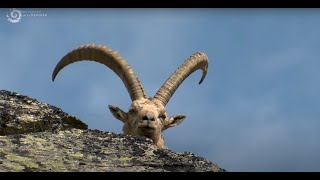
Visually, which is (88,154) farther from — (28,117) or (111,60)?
(111,60)

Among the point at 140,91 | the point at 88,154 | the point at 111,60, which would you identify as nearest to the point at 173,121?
the point at 140,91

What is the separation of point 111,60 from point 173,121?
2505 mm

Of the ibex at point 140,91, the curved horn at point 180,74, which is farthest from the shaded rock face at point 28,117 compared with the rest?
the curved horn at point 180,74

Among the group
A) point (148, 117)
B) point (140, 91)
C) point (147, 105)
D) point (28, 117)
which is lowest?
point (28, 117)

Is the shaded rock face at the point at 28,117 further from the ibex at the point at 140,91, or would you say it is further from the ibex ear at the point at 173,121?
the ibex ear at the point at 173,121

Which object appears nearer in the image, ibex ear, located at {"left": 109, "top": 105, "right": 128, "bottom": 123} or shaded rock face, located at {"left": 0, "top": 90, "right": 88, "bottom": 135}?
shaded rock face, located at {"left": 0, "top": 90, "right": 88, "bottom": 135}

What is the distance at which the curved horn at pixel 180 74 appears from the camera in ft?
44.7

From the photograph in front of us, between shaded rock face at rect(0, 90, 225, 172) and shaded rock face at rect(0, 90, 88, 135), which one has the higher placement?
shaded rock face at rect(0, 90, 88, 135)

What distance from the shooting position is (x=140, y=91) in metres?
13.4

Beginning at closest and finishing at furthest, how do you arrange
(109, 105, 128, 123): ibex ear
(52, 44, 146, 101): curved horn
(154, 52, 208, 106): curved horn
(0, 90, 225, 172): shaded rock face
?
(0, 90, 225, 172): shaded rock face
(109, 105, 128, 123): ibex ear
(52, 44, 146, 101): curved horn
(154, 52, 208, 106): curved horn

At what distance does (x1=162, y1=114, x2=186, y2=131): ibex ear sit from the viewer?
13.3m

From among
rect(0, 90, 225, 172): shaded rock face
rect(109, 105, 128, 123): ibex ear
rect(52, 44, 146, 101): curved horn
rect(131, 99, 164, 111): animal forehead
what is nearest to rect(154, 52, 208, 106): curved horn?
rect(131, 99, 164, 111): animal forehead

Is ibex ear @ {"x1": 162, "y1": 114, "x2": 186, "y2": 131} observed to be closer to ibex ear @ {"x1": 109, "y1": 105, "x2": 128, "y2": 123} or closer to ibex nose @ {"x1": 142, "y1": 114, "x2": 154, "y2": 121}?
ibex ear @ {"x1": 109, "y1": 105, "x2": 128, "y2": 123}

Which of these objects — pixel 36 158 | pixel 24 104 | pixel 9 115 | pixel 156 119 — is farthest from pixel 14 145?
pixel 156 119
